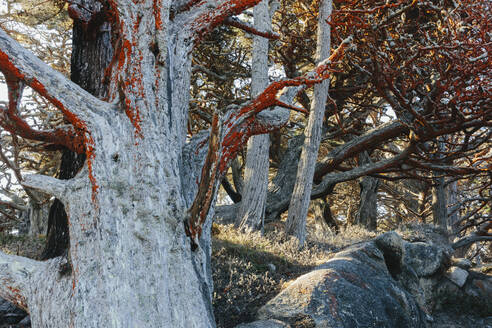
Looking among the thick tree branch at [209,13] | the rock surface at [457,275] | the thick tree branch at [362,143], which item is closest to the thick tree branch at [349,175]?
the thick tree branch at [362,143]

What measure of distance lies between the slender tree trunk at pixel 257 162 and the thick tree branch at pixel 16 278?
505 centimetres

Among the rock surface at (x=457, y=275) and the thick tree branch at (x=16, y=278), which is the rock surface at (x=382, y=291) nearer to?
the rock surface at (x=457, y=275)

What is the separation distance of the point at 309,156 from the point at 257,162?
1160 millimetres

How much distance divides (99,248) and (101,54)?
2497 millimetres

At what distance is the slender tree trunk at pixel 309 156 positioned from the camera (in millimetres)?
7348

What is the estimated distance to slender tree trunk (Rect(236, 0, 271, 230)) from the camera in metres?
7.38

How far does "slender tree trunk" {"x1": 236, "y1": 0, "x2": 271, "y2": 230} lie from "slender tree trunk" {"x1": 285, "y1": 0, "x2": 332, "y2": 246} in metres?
0.69

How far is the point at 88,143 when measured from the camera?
7.94 feet

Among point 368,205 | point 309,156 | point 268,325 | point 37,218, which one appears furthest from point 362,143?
point 37,218

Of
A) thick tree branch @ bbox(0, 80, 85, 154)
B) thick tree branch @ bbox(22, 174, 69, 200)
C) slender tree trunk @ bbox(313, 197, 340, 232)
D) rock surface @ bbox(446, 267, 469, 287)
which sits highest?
thick tree branch @ bbox(0, 80, 85, 154)

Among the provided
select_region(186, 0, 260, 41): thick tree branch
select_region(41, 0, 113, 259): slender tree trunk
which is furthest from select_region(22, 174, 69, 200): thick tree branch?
select_region(186, 0, 260, 41): thick tree branch

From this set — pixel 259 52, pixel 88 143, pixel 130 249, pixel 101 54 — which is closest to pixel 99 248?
pixel 130 249

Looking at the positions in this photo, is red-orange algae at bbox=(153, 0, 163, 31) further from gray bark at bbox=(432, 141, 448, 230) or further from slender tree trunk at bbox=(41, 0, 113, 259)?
gray bark at bbox=(432, 141, 448, 230)

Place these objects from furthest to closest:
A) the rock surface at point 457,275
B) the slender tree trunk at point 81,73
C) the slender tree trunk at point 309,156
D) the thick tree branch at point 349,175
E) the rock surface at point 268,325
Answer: the thick tree branch at point 349,175 < the slender tree trunk at point 309,156 < the rock surface at point 457,275 < the slender tree trunk at point 81,73 < the rock surface at point 268,325
